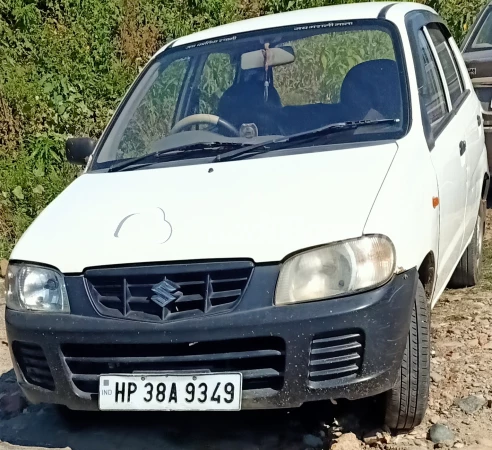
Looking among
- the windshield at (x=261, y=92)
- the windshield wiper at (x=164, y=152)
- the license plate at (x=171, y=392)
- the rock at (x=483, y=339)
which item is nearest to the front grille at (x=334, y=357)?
the license plate at (x=171, y=392)

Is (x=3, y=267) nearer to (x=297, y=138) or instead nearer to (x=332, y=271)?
(x=297, y=138)

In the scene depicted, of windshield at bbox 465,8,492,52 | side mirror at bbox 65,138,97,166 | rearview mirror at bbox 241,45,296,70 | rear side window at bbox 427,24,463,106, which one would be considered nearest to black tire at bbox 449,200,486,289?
rear side window at bbox 427,24,463,106

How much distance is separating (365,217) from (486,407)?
1.26 metres

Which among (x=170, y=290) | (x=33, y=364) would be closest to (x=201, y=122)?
(x=170, y=290)

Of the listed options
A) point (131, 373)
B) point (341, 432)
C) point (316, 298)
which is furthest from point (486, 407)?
point (131, 373)

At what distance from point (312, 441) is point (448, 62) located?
2572mm

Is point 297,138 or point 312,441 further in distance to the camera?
point 297,138

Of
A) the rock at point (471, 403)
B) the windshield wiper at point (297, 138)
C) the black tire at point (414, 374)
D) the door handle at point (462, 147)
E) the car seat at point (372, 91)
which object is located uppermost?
the car seat at point (372, 91)

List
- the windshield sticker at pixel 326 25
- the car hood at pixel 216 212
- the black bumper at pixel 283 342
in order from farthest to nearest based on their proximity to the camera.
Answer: the windshield sticker at pixel 326 25
the car hood at pixel 216 212
the black bumper at pixel 283 342

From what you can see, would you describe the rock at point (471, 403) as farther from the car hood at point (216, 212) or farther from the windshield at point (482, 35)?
the windshield at point (482, 35)

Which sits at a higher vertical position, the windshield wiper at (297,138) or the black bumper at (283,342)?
the windshield wiper at (297,138)

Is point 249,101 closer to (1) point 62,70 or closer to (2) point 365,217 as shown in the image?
(2) point 365,217

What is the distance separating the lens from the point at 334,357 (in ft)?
9.71

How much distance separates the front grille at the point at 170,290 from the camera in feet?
9.73
